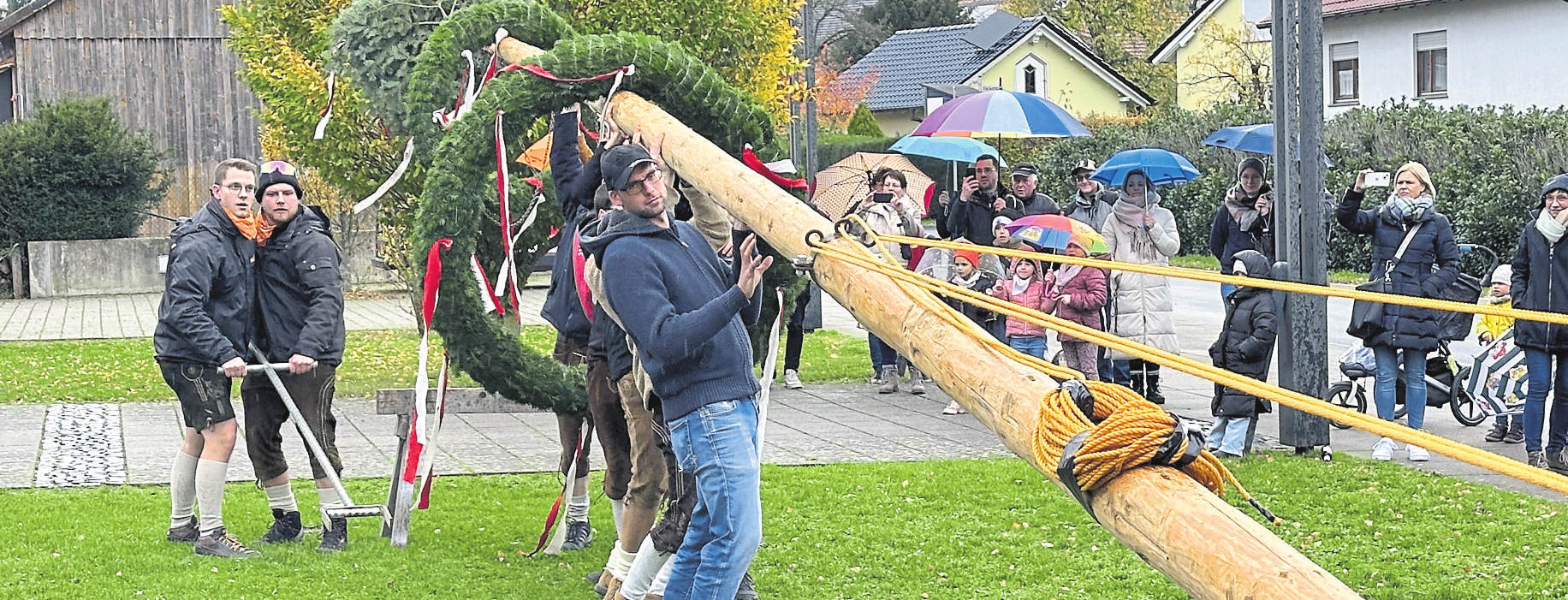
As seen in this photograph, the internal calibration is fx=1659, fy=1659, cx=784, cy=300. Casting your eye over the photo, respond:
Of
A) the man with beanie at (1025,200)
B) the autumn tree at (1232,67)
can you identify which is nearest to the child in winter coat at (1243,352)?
the man with beanie at (1025,200)

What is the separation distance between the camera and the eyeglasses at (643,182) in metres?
5.26

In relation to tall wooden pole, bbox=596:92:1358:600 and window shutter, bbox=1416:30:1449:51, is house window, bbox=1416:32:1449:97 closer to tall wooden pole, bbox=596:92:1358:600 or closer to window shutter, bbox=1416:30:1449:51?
window shutter, bbox=1416:30:1449:51

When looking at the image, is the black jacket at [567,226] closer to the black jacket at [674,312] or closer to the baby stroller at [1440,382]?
the black jacket at [674,312]

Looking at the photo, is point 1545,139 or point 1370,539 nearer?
point 1370,539

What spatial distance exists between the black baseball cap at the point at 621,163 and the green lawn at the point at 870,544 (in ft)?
6.47

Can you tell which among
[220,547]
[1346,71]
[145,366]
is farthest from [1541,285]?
[1346,71]

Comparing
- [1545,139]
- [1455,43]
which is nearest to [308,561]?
[1545,139]

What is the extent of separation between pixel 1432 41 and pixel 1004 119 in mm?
22837

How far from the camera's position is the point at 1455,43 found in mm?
31891

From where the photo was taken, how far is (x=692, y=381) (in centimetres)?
521

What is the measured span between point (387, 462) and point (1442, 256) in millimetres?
6140

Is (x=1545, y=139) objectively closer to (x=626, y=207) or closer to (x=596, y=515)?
(x=596, y=515)

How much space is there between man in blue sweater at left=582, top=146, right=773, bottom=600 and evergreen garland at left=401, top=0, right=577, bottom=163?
270 centimetres

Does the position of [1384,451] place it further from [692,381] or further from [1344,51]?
[1344,51]
